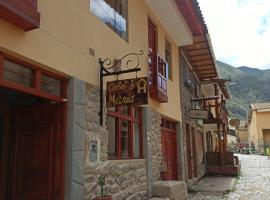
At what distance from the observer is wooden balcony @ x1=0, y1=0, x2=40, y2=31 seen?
3.94m

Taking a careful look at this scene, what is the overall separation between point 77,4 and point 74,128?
2045mm

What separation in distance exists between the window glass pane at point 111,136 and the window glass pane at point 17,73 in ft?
7.73

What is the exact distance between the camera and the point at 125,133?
768 centimetres

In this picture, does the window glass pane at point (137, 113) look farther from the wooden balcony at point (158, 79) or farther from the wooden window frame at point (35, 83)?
the wooden window frame at point (35, 83)

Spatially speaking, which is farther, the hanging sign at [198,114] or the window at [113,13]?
the hanging sign at [198,114]

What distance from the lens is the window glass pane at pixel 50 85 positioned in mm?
5027

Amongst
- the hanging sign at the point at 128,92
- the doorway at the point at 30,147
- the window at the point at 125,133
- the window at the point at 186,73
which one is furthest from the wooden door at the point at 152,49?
the doorway at the point at 30,147

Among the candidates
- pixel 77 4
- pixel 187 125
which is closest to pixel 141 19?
pixel 77 4

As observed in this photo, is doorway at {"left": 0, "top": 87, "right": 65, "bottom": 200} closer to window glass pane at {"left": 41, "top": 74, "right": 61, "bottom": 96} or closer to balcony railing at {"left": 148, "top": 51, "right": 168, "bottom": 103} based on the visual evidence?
window glass pane at {"left": 41, "top": 74, "right": 61, "bottom": 96}

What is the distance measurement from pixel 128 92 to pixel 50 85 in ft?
4.40

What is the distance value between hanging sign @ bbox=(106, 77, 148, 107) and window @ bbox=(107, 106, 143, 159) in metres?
0.84

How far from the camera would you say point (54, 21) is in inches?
200

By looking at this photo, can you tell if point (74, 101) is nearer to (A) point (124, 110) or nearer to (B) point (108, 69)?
(B) point (108, 69)

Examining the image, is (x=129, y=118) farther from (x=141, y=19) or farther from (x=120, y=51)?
(x=141, y=19)
